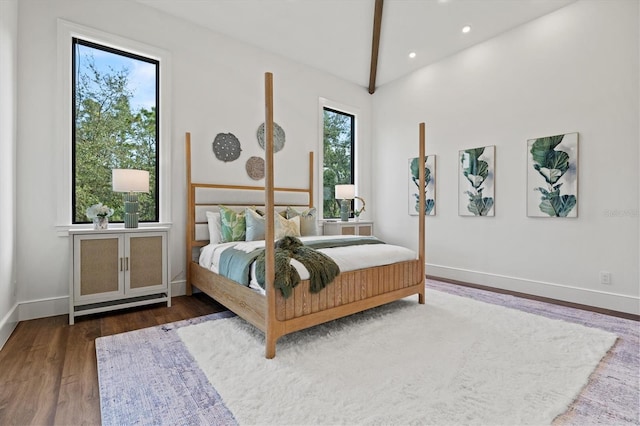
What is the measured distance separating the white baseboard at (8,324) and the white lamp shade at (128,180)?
1.27m

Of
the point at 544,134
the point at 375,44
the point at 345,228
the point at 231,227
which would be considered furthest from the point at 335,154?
the point at 544,134

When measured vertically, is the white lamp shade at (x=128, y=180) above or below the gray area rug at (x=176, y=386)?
Result: above

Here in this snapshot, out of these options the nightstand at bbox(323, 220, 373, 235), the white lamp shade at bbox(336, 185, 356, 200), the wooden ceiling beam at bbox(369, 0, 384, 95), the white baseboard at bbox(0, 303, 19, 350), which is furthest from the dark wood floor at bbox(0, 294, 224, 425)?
the wooden ceiling beam at bbox(369, 0, 384, 95)

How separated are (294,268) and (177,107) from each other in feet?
8.65

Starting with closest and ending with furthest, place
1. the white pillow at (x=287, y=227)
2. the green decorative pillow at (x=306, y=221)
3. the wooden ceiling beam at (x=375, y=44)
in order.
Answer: the white pillow at (x=287, y=227) < the green decorative pillow at (x=306, y=221) < the wooden ceiling beam at (x=375, y=44)

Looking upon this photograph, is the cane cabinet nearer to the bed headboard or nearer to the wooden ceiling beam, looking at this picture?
the bed headboard

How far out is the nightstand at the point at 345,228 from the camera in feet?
15.2

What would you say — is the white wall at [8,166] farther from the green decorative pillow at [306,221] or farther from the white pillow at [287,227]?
the green decorative pillow at [306,221]

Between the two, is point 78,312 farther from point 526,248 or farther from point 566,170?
point 566,170

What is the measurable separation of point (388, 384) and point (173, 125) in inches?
137

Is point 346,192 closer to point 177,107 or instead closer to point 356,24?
point 356,24

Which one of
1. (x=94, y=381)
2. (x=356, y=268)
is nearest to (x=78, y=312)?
(x=94, y=381)

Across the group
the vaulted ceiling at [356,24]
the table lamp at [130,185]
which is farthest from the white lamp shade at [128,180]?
the vaulted ceiling at [356,24]

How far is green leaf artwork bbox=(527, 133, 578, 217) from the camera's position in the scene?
335cm
